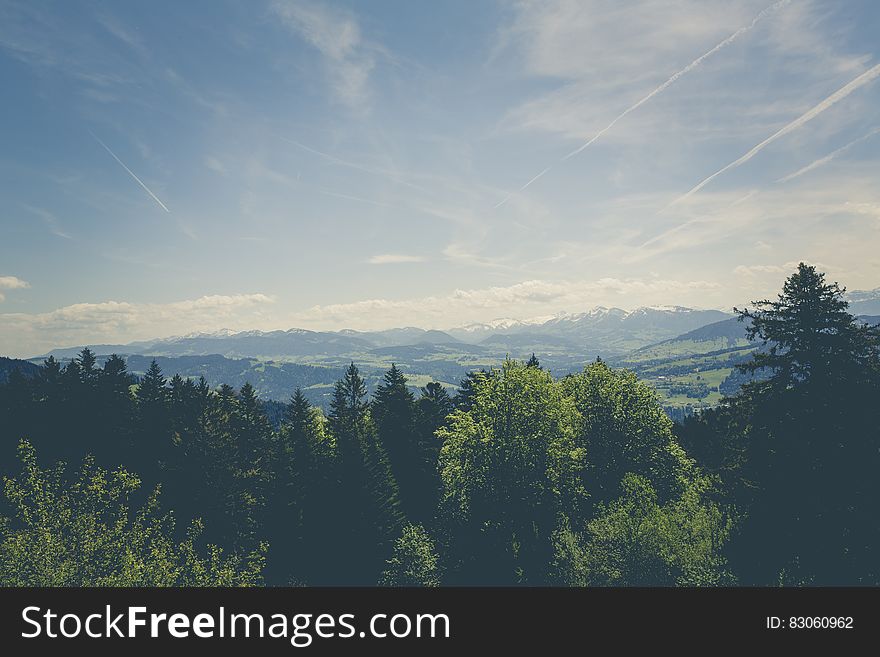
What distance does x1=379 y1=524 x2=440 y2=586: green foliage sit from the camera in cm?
4088

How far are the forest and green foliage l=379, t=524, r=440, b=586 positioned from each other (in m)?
0.16

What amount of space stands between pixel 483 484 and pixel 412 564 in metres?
9.38

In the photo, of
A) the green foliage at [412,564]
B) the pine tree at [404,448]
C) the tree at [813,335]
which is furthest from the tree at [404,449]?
the tree at [813,335]

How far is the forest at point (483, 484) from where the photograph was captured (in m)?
25.3

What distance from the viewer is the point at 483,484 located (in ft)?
135

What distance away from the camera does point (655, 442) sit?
4353 cm

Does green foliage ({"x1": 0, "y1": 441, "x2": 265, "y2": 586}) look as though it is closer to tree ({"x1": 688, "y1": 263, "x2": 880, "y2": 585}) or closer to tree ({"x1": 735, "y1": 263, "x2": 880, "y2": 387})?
tree ({"x1": 688, "y1": 263, "x2": 880, "y2": 585})

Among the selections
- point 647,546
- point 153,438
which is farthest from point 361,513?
point 647,546

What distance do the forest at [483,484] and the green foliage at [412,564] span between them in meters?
0.16

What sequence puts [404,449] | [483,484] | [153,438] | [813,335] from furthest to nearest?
[404,449] < [153,438] < [483,484] < [813,335]

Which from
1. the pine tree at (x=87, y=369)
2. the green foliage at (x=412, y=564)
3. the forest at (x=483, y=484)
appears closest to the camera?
→ the forest at (x=483, y=484)

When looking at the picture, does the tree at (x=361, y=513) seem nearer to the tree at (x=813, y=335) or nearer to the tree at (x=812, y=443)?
the tree at (x=812, y=443)

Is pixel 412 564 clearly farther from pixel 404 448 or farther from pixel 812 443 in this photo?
pixel 812 443
